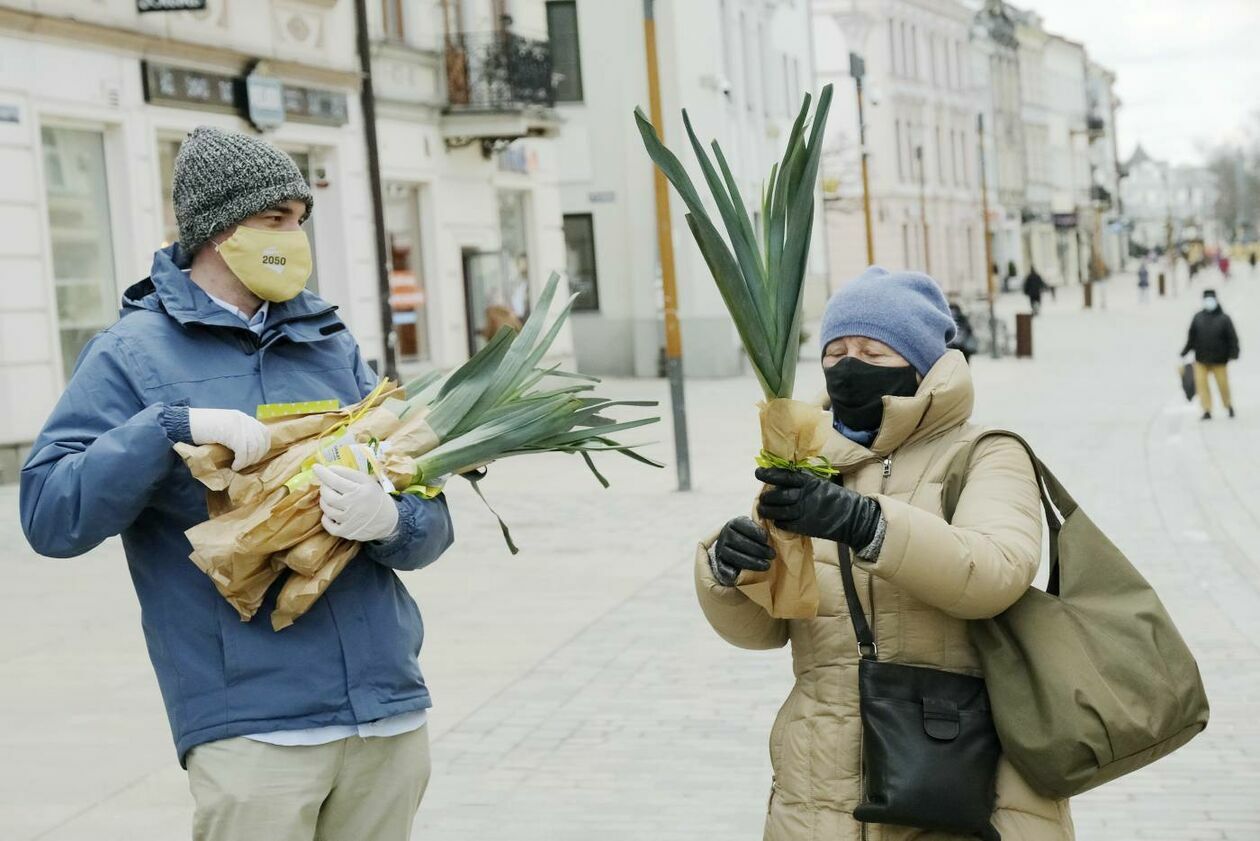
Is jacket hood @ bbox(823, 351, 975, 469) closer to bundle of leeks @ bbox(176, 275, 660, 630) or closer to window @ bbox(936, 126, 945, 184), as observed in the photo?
bundle of leeks @ bbox(176, 275, 660, 630)

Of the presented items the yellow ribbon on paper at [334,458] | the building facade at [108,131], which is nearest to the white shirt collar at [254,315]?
Result: the yellow ribbon on paper at [334,458]

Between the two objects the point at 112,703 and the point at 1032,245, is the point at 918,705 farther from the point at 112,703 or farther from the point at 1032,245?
the point at 1032,245

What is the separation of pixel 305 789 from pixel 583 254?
105 feet

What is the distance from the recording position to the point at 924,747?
326cm

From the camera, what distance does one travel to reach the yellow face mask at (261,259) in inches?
129

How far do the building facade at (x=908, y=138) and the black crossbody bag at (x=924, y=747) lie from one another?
52705 millimetres

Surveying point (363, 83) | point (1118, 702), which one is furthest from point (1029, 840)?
point (363, 83)

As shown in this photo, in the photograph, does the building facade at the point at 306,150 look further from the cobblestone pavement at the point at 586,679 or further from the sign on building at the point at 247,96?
the cobblestone pavement at the point at 586,679

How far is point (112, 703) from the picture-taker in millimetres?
7973

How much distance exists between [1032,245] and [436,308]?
237ft

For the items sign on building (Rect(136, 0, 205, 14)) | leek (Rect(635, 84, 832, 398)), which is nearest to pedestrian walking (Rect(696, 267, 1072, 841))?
leek (Rect(635, 84, 832, 398))

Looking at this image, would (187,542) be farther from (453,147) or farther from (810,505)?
(453,147)

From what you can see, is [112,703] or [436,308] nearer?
[112,703]

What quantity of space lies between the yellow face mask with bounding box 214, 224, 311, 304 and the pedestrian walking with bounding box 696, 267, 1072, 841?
87 cm
